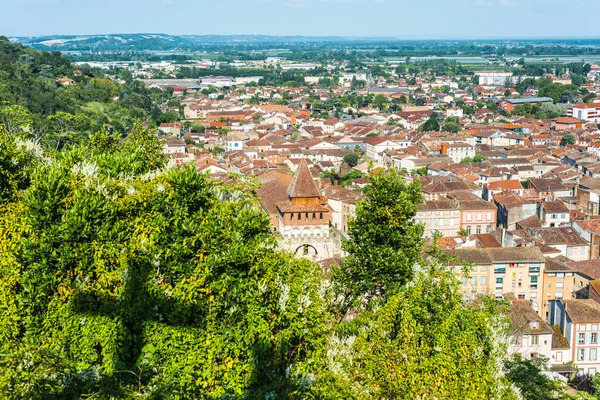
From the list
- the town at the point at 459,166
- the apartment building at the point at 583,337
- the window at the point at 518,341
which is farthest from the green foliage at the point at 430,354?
the apartment building at the point at 583,337

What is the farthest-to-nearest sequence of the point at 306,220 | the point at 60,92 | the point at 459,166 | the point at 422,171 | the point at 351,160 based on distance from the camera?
1. the point at 60,92
2. the point at 351,160
3. the point at 422,171
4. the point at 459,166
5. the point at 306,220

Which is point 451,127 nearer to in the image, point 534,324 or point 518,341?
point 534,324

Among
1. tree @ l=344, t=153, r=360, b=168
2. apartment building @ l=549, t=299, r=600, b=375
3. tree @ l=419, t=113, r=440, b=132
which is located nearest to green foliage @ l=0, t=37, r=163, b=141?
tree @ l=344, t=153, r=360, b=168

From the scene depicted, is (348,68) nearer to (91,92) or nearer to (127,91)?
(127,91)

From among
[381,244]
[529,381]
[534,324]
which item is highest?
[381,244]

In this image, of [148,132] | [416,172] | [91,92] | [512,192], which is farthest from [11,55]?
[148,132]

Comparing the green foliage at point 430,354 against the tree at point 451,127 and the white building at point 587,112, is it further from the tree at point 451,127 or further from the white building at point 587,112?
the white building at point 587,112

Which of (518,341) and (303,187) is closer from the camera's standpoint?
(518,341)

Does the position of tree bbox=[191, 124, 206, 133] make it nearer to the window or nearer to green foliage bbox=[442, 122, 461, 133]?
green foliage bbox=[442, 122, 461, 133]

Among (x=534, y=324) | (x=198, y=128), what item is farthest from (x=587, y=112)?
(x=534, y=324)
